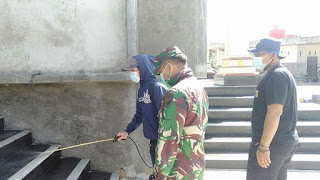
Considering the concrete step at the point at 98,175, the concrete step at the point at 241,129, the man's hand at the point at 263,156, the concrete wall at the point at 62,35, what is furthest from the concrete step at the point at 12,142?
the concrete step at the point at 241,129

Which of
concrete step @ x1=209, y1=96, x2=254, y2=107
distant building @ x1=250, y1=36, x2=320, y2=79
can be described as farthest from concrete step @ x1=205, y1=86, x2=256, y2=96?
distant building @ x1=250, y1=36, x2=320, y2=79

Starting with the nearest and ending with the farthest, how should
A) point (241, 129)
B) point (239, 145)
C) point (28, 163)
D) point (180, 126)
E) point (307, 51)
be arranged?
1. point (180, 126)
2. point (28, 163)
3. point (239, 145)
4. point (241, 129)
5. point (307, 51)

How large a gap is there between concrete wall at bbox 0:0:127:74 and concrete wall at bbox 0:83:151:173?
36 centimetres

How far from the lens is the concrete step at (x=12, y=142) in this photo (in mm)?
3475

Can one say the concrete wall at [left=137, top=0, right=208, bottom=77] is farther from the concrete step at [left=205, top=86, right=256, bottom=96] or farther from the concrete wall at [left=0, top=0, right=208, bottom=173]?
the concrete step at [left=205, top=86, right=256, bottom=96]

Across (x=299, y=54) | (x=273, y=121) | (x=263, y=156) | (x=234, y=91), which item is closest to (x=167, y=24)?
(x=273, y=121)

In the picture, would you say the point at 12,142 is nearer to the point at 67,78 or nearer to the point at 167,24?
the point at 67,78

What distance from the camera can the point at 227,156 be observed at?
4.84 meters

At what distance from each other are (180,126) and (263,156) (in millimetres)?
1097

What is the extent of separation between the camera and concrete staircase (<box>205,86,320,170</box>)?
469cm

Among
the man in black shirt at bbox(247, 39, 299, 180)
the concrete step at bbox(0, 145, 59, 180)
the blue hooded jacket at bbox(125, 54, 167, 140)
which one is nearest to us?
the man in black shirt at bbox(247, 39, 299, 180)

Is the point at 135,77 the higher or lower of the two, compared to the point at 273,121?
higher

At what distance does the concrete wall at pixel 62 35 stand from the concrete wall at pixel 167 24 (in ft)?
1.87

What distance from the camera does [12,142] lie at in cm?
362
